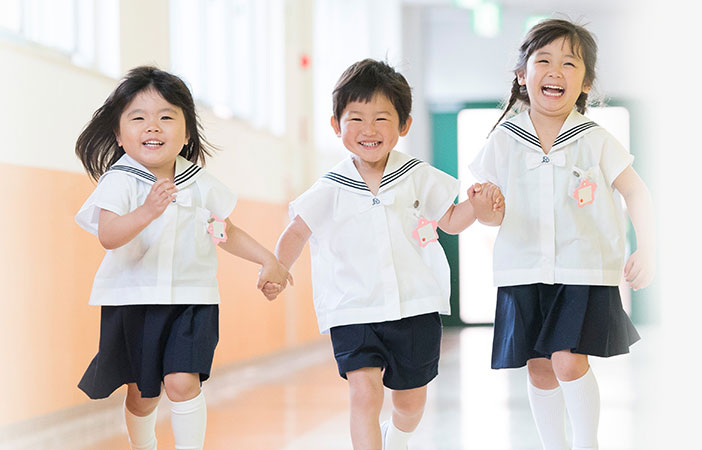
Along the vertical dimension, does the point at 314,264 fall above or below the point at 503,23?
below

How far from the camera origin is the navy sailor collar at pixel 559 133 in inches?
98.0

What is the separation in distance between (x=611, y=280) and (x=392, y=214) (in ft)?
2.00

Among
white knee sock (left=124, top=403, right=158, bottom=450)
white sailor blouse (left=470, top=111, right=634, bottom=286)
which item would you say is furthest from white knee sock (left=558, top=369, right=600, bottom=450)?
white knee sock (left=124, top=403, right=158, bottom=450)

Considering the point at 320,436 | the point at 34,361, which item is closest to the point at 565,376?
the point at 320,436

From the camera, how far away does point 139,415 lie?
7.87ft

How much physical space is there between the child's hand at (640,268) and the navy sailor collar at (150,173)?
1.13 m

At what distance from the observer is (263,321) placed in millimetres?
5699

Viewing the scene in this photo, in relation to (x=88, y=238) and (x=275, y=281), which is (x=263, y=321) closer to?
(x=88, y=238)

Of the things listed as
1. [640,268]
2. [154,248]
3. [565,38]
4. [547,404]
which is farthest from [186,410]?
[565,38]

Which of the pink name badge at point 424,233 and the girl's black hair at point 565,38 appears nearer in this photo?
the pink name badge at point 424,233

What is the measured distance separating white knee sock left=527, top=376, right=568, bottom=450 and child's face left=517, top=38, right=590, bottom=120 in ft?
2.51

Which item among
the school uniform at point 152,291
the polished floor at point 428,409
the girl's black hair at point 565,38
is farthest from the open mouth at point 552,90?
the polished floor at point 428,409

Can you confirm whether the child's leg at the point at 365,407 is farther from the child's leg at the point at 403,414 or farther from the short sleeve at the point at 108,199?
the short sleeve at the point at 108,199

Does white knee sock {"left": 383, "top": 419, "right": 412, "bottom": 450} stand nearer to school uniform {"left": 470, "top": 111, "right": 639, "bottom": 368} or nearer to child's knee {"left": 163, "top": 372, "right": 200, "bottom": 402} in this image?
school uniform {"left": 470, "top": 111, "right": 639, "bottom": 368}
